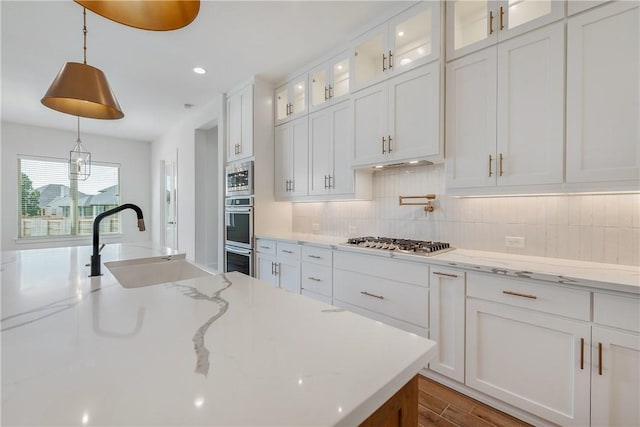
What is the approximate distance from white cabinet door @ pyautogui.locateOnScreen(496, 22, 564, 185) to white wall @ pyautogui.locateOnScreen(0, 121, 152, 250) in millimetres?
6886

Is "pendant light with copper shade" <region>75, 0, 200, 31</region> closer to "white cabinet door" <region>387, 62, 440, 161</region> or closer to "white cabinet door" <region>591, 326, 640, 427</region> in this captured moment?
"white cabinet door" <region>387, 62, 440, 161</region>

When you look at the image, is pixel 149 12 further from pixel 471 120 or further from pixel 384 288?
pixel 384 288

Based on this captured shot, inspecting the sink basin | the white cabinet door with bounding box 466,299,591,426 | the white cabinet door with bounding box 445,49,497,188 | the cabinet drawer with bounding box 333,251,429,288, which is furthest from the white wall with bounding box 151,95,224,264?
the white cabinet door with bounding box 466,299,591,426

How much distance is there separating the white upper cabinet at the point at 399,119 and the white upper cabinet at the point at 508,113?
0.11 metres

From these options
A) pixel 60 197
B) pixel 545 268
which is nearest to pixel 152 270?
pixel 545 268

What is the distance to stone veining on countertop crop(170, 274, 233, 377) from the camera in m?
0.58

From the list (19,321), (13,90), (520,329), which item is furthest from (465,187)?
(13,90)

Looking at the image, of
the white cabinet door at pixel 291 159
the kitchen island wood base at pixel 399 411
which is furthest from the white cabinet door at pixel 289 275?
the kitchen island wood base at pixel 399 411

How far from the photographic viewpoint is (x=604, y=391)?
1336mm

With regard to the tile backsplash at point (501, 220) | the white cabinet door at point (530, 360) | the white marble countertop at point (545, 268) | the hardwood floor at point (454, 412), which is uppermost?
the tile backsplash at point (501, 220)

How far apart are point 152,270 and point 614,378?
2487mm

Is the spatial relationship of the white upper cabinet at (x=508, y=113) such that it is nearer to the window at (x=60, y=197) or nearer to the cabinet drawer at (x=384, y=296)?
the cabinet drawer at (x=384, y=296)

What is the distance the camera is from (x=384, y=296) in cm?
217

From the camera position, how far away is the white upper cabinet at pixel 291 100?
330cm
